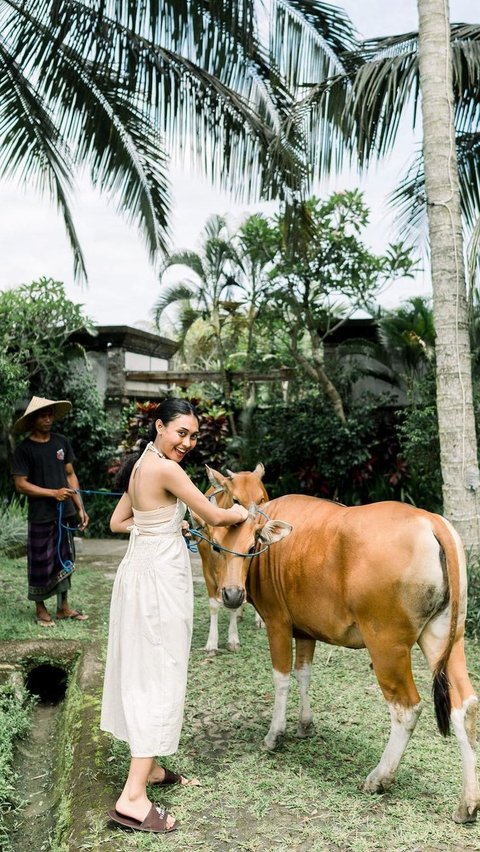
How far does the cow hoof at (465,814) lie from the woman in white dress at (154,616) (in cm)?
120

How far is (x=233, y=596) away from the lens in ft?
11.1

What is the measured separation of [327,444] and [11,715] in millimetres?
6291

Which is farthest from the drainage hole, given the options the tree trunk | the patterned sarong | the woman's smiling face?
the tree trunk

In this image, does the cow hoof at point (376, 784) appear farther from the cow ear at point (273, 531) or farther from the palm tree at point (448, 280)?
the palm tree at point (448, 280)

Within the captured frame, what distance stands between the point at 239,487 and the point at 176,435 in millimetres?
958

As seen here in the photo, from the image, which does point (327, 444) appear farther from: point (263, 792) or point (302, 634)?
point (263, 792)

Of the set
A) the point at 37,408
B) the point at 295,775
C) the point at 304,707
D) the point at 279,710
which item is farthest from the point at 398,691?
the point at 37,408

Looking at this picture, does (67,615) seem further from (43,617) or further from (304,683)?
(304,683)

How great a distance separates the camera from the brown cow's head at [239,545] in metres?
3.39

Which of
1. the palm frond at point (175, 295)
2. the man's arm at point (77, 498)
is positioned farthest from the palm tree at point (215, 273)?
the man's arm at point (77, 498)

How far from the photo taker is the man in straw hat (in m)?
6.11

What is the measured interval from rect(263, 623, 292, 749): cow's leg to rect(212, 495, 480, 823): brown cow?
7.0 inches

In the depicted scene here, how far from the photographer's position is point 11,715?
4355mm

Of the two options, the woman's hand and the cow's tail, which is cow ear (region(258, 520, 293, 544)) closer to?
the cow's tail
